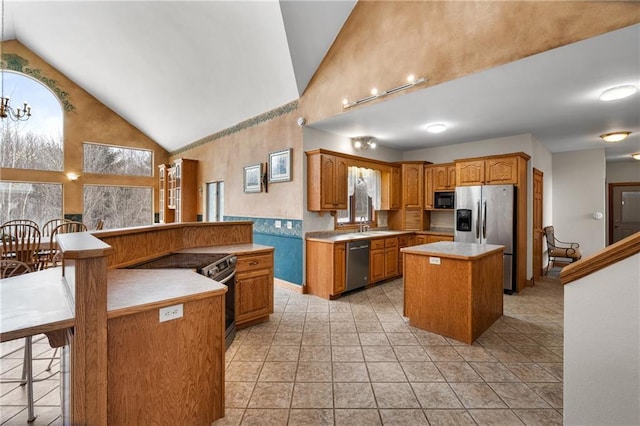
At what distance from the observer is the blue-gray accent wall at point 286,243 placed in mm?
4609

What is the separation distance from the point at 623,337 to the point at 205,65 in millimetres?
5555

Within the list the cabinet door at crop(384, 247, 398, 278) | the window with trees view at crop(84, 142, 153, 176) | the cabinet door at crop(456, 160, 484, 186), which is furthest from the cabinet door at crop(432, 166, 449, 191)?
the window with trees view at crop(84, 142, 153, 176)

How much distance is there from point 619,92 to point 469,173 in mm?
2144

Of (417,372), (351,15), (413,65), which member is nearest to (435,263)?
(417,372)

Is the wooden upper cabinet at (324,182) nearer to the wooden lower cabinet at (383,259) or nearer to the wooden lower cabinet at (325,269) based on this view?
the wooden lower cabinet at (325,269)

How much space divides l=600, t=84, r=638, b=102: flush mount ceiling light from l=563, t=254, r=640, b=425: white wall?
118 inches

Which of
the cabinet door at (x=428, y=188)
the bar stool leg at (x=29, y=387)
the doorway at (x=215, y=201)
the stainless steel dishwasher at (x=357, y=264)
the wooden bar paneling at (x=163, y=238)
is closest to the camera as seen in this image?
the bar stool leg at (x=29, y=387)

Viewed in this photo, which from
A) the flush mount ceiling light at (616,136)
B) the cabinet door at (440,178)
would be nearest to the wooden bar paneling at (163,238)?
the cabinet door at (440,178)

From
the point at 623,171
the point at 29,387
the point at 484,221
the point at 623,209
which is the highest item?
the point at 623,171

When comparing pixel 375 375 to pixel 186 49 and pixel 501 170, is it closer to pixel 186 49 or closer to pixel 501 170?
pixel 501 170

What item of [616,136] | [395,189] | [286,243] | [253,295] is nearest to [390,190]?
[395,189]

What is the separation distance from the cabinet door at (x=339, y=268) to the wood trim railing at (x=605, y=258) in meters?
2.95

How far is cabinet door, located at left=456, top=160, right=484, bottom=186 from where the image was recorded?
4961 millimetres

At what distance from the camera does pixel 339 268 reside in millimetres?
4258
